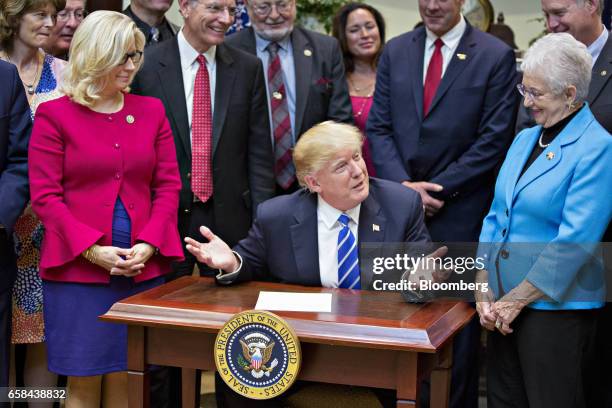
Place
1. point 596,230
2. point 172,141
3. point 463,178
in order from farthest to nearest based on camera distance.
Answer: point 463,178 < point 172,141 < point 596,230

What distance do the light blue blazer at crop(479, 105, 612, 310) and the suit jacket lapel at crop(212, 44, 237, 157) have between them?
4.72 ft

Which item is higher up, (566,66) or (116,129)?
(566,66)

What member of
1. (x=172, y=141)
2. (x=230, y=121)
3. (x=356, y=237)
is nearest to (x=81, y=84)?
(x=172, y=141)

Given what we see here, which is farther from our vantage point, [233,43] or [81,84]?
[233,43]

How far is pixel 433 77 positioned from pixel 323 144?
3.52 ft

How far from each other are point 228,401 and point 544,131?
142 cm

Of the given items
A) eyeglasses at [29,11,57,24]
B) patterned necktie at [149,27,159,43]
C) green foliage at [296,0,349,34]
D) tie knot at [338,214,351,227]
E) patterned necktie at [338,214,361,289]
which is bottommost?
patterned necktie at [338,214,361,289]

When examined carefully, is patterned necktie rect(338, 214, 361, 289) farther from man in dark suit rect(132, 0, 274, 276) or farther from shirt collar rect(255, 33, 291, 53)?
shirt collar rect(255, 33, 291, 53)

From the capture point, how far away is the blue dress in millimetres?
3328

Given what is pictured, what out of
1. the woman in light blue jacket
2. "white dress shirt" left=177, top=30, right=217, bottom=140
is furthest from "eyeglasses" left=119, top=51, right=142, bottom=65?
the woman in light blue jacket

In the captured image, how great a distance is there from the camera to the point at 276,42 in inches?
171

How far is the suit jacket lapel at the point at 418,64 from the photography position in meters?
4.08

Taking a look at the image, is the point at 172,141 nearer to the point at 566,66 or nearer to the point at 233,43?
the point at 233,43

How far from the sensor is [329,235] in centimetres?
329
